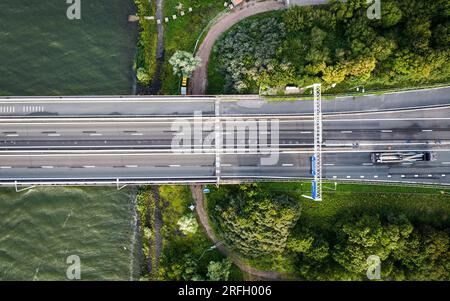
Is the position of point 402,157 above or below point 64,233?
above

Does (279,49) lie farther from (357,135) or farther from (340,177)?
(340,177)

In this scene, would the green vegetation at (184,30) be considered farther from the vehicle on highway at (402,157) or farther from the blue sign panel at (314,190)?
the vehicle on highway at (402,157)

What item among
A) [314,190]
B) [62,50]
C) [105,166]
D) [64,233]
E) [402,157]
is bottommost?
[64,233]

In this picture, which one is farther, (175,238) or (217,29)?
(217,29)

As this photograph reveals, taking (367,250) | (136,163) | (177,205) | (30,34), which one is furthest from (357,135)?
(30,34)

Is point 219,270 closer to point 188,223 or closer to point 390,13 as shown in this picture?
point 188,223

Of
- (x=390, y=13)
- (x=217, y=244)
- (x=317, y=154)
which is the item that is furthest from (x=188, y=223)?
(x=390, y=13)

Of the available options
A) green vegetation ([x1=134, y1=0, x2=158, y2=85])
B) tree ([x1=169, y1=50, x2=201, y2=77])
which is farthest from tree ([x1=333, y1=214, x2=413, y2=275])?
green vegetation ([x1=134, y1=0, x2=158, y2=85])
